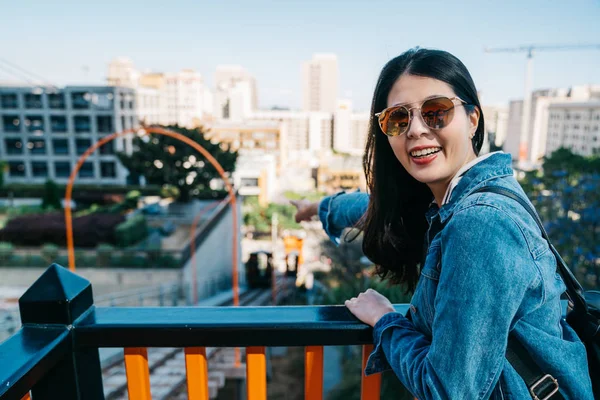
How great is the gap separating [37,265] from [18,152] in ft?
103

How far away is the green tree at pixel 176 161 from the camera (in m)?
18.3

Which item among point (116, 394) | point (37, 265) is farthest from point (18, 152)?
point (116, 394)

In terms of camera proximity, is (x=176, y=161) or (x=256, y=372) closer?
(x=256, y=372)

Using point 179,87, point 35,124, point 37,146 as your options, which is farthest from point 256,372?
point 179,87

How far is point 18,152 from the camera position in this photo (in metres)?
39.2

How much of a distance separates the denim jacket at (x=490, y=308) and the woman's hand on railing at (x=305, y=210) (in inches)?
38.7

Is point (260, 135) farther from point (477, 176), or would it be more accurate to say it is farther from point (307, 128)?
point (477, 176)

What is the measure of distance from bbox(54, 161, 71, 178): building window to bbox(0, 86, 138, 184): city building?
77 millimetres

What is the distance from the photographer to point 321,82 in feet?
448

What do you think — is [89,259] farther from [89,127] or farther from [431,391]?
[89,127]

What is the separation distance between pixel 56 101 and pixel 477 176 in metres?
43.6

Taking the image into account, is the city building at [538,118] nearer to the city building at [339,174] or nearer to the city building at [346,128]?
the city building at [346,128]

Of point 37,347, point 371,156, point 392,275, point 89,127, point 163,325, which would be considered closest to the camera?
point 37,347

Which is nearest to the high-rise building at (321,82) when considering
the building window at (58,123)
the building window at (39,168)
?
the building window at (58,123)
